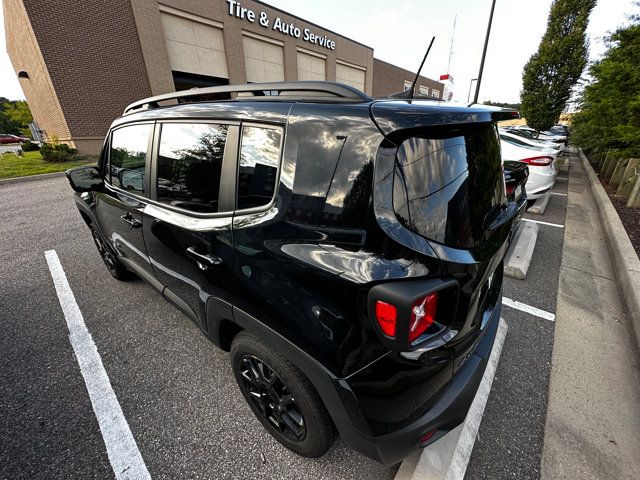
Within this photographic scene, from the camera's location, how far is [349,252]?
1086 mm

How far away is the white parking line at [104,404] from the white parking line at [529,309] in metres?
3.30

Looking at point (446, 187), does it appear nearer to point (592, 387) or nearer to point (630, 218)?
point (592, 387)

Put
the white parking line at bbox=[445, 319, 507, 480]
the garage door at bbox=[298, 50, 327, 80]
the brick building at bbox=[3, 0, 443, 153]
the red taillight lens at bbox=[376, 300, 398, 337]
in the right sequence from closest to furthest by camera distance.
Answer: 1. the red taillight lens at bbox=[376, 300, 398, 337]
2. the white parking line at bbox=[445, 319, 507, 480]
3. the brick building at bbox=[3, 0, 443, 153]
4. the garage door at bbox=[298, 50, 327, 80]

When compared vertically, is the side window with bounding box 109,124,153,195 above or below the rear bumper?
above

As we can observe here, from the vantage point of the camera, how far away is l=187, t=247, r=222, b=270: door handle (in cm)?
153

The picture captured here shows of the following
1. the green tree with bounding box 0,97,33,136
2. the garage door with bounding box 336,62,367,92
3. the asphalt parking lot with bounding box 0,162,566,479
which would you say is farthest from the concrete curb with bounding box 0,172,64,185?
the green tree with bounding box 0,97,33,136

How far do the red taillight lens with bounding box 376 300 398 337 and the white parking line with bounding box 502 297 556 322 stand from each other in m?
2.57

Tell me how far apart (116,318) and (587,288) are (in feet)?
16.6

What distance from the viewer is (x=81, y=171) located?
283 centimetres

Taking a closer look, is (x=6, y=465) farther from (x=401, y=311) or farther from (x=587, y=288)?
(x=587, y=288)

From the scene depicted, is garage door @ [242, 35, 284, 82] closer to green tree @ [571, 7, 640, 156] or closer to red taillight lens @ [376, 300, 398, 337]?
green tree @ [571, 7, 640, 156]

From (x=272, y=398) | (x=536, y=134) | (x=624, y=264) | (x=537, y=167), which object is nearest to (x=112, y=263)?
(x=272, y=398)

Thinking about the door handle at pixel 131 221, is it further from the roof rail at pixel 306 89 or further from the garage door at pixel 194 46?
the garage door at pixel 194 46

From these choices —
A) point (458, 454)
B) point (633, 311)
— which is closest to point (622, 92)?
point (633, 311)
